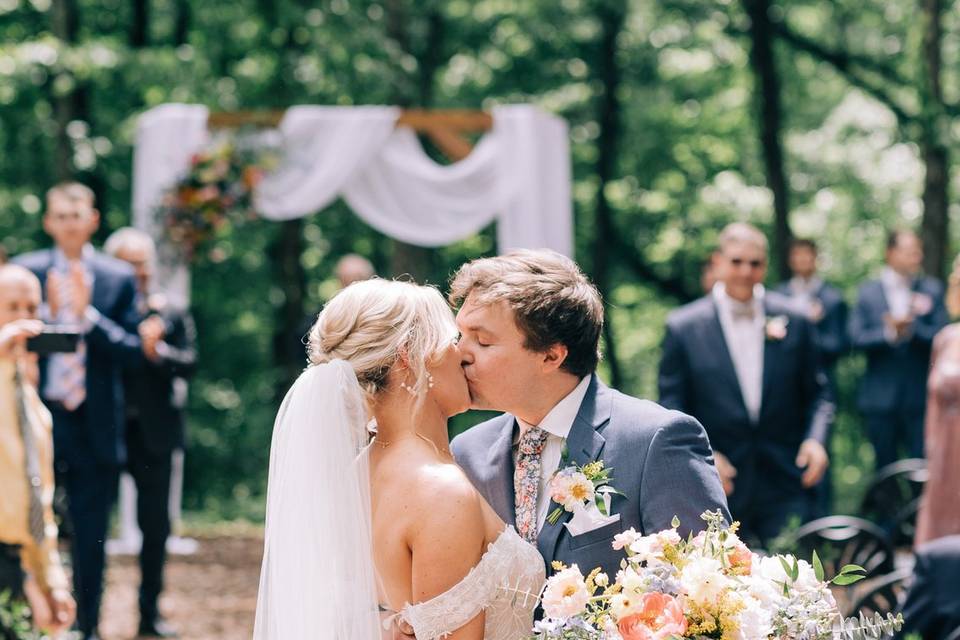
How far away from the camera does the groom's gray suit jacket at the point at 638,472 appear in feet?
10.9

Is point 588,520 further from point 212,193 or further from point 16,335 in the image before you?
point 212,193

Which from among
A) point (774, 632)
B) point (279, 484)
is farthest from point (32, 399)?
point (774, 632)

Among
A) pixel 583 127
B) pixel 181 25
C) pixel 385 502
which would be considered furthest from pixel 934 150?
pixel 385 502

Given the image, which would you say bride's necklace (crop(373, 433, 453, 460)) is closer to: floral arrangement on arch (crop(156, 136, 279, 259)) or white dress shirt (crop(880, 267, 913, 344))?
floral arrangement on arch (crop(156, 136, 279, 259))

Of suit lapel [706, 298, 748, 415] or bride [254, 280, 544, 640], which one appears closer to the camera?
bride [254, 280, 544, 640]

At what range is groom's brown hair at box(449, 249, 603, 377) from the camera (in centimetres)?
344

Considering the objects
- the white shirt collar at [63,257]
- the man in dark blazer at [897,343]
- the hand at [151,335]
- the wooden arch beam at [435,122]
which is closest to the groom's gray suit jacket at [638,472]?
the white shirt collar at [63,257]

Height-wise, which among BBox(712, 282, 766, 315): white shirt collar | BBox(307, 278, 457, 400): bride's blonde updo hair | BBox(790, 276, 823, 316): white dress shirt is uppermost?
BBox(307, 278, 457, 400): bride's blonde updo hair

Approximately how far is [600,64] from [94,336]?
12737 mm

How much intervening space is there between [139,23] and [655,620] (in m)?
17.0

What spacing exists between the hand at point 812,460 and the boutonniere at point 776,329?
1.67 ft

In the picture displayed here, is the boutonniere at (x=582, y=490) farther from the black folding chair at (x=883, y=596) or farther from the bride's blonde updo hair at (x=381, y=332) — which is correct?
the black folding chair at (x=883, y=596)

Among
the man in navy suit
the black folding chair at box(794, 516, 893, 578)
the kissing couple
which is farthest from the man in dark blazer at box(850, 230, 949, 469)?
the kissing couple

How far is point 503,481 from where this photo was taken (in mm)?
3625
